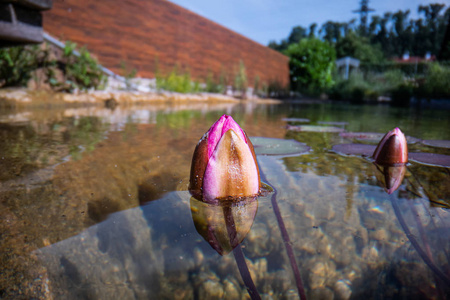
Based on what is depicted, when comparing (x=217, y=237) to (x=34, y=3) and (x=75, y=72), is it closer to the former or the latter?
(x=34, y=3)

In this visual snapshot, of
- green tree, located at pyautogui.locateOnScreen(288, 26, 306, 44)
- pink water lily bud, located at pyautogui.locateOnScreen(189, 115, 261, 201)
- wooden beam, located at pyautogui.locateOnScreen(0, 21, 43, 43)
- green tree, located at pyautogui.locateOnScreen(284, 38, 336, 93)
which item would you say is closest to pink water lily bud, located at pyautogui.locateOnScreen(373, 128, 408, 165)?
pink water lily bud, located at pyautogui.locateOnScreen(189, 115, 261, 201)

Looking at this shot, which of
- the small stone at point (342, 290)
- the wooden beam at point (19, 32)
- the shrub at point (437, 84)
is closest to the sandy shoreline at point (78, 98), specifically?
the wooden beam at point (19, 32)

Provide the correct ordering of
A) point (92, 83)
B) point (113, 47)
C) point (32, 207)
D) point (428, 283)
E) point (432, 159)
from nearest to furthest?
1. point (428, 283)
2. point (32, 207)
3. point (432, 159)
4. point (92, 83)
5. point (113, 47)

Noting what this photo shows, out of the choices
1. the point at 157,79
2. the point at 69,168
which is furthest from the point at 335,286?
the point at 157,79

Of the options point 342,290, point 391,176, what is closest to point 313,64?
point 391,176

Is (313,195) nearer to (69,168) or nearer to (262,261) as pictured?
(262,261)

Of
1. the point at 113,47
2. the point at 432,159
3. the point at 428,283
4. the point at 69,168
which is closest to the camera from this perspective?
the point at 428,283

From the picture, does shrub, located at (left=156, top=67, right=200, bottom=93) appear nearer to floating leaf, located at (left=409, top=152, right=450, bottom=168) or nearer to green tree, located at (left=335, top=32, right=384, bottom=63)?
floating leaf, located at (left=409, top=152, right=450, bottom=168)
